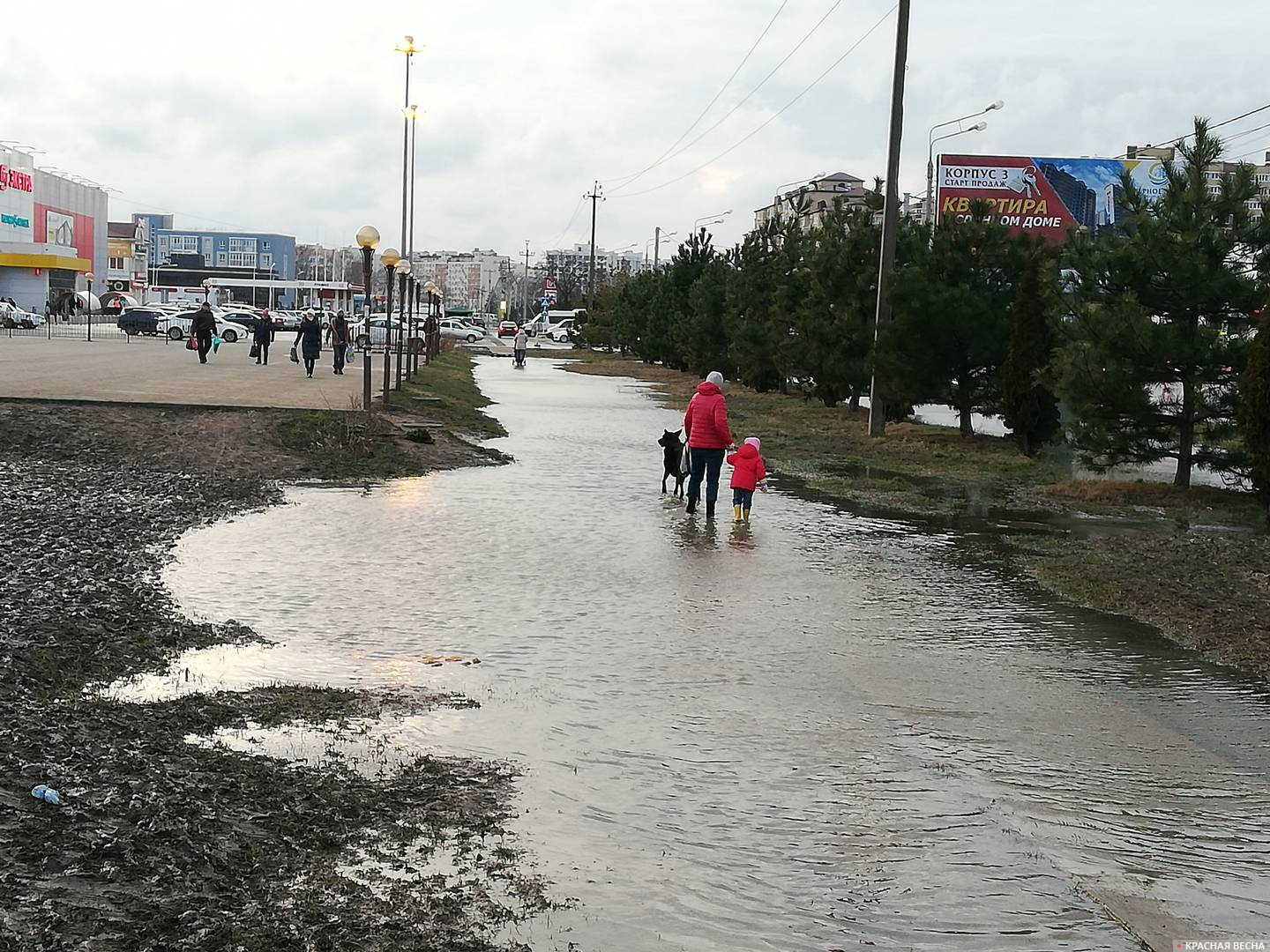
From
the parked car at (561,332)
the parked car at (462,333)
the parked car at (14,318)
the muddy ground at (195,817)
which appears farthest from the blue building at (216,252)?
the muddy ground at (195,817)

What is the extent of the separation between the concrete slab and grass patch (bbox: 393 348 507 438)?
1.15 meters

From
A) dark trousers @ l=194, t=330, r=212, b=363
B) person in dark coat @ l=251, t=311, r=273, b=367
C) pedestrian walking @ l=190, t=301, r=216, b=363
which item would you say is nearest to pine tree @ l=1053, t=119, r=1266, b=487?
dark trousers @ l=194, t=330, r=212, b=363

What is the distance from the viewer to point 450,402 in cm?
3011

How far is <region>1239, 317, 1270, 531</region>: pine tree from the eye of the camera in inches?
582

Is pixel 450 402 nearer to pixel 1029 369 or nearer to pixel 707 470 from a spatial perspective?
pixel 1029 369

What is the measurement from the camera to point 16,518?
12.2m

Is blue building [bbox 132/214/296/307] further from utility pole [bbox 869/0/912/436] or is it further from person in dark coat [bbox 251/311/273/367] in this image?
utility pole [bbox 869/0/912/436]

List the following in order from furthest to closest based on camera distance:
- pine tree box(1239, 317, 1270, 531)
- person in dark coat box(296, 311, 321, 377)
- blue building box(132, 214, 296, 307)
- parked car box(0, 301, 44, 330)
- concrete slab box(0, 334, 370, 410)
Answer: blue building box(132, 214, 296, 307) < parked car box(0, 301, 44, 330) < person in dark coat box(296, 311, 321, 377) < concrete slab box(0, 334, 370, 410) < pine tree box(1239, 317, 1270, 531)

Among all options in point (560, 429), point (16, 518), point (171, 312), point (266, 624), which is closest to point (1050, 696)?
point (266, 624)

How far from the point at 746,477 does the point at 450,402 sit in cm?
1605

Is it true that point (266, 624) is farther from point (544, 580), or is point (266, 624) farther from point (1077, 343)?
point (1077, 343)

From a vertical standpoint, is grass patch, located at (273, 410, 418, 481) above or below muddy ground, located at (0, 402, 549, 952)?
above

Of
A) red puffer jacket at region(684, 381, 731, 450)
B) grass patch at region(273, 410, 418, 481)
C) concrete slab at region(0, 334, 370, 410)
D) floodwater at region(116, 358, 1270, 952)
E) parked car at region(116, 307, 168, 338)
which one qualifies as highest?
parked car at region(116, 307, 168, 338)

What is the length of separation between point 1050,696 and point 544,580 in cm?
438
